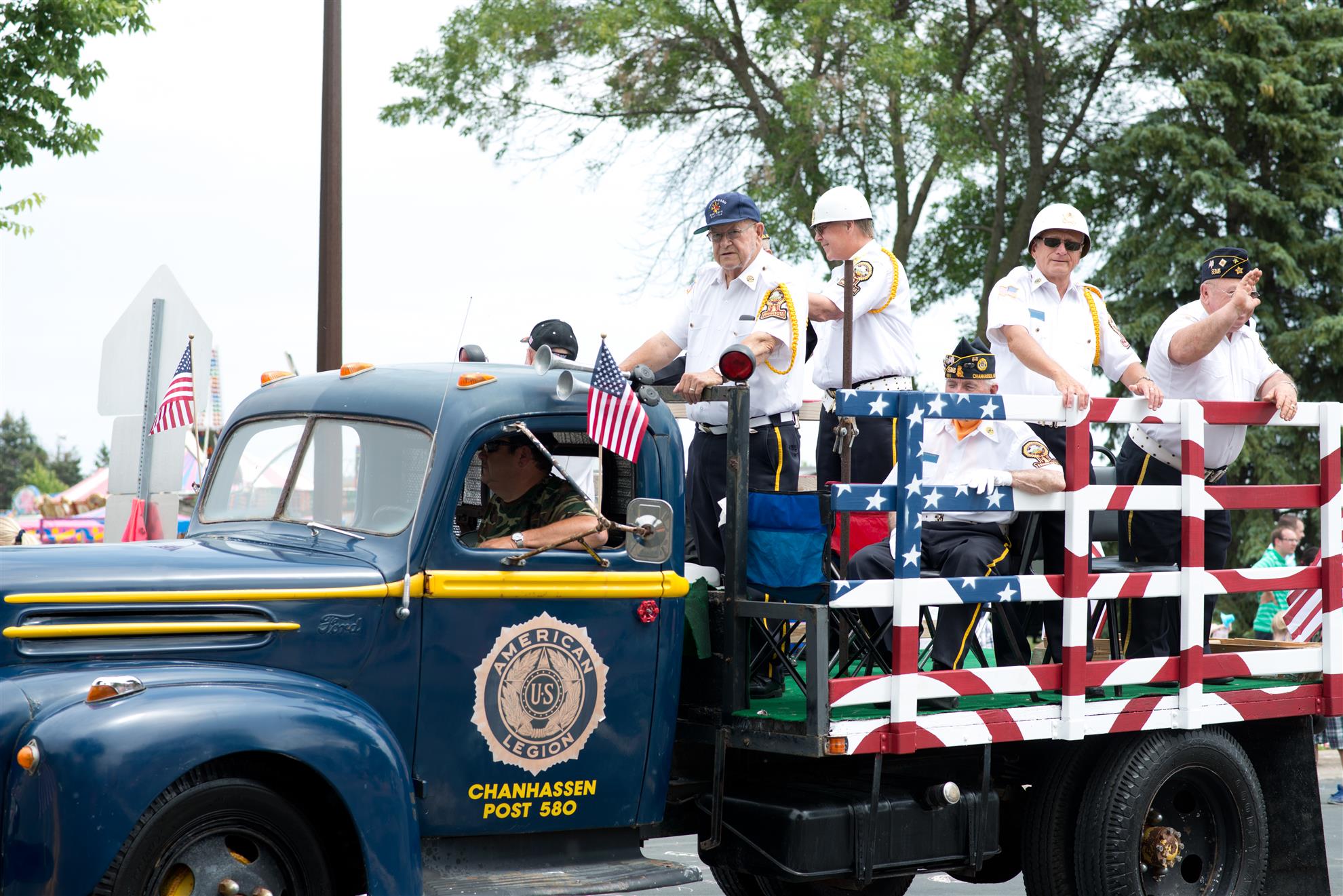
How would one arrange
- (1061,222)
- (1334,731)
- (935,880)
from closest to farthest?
(1061,222) < (1334,731) < (935,880)

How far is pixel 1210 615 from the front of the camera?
648 cm

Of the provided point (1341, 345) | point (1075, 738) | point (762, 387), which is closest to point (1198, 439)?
point (1075, 738)

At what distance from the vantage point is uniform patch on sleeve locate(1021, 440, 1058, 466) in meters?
5.81

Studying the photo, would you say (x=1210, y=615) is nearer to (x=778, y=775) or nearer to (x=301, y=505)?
(x=778, y=775)

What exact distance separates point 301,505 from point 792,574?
169 cm

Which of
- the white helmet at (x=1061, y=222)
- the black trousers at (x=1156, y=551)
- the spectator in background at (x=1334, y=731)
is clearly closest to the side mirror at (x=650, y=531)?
the black trousers at (x=1156, y=551)

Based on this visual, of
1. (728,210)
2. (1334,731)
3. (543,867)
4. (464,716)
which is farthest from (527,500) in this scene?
(1334,731)

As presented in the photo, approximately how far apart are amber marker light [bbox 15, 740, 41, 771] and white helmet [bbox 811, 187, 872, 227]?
3.68m

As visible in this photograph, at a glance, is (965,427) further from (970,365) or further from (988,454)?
(970,365)

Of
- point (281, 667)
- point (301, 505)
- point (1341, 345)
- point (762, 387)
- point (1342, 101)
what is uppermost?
point (1342, 101)

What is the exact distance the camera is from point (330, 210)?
1214cm

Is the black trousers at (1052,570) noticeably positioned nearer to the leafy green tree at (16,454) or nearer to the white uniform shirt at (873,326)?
the white uniform shirt at (873,326)

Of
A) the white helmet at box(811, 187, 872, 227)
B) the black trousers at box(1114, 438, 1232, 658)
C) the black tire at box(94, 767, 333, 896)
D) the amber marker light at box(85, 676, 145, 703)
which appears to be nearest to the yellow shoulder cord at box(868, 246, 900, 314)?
the white helmet at box(811, 187, 872, 227)

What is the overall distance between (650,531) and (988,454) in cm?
171
